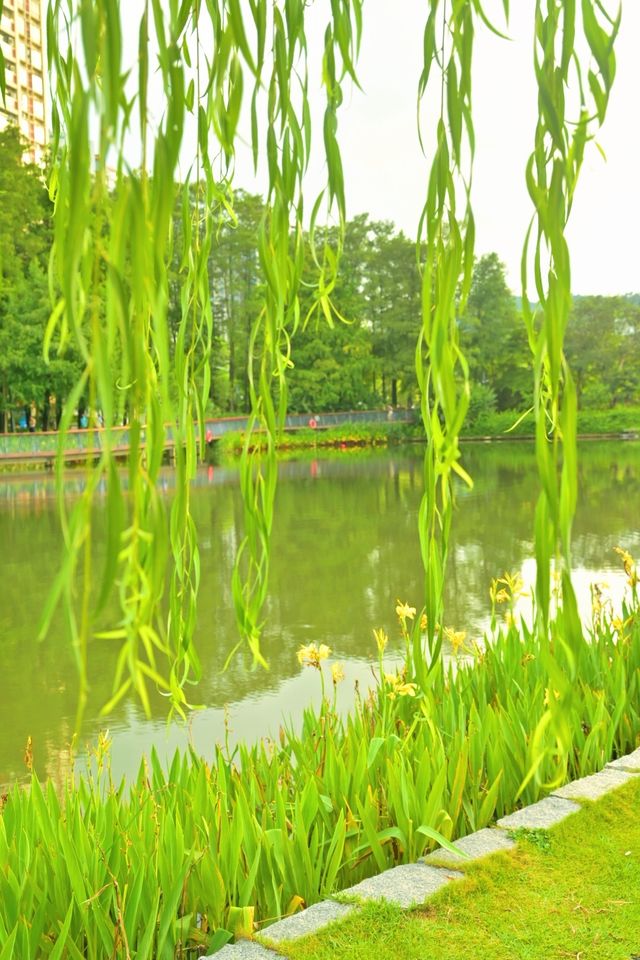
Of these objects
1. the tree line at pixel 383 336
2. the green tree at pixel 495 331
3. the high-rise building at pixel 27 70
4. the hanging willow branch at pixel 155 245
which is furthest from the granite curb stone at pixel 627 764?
the high-rise building at pixel 27 70

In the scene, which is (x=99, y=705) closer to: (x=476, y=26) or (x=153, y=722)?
(x=153, y=722)

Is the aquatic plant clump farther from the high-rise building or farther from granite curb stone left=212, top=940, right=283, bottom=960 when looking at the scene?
the high-rise building

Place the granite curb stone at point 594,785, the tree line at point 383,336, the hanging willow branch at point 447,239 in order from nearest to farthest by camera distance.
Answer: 1. the hanging willow branch at point 447,239
2. the granite curb stone at point 594,785
3. the tree line at point 383,336

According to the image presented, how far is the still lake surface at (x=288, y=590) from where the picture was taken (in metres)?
5.08

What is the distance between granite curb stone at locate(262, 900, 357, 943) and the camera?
1.98m

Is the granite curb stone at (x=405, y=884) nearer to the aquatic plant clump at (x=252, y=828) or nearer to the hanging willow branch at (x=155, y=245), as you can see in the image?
the aquatic plant clump at (x=252, y=828)

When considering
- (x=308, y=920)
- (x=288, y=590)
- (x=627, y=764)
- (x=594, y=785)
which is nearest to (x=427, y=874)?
(x=308, y=920)

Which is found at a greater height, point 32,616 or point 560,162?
point 560,162

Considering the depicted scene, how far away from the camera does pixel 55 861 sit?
206cm

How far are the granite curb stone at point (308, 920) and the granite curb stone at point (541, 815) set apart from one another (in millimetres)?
659

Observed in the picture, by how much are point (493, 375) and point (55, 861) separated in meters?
47.1

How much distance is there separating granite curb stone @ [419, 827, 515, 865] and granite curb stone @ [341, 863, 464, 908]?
0.03 meters

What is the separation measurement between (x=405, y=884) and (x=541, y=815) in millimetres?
578

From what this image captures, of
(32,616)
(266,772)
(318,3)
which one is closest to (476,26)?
(318,3)
